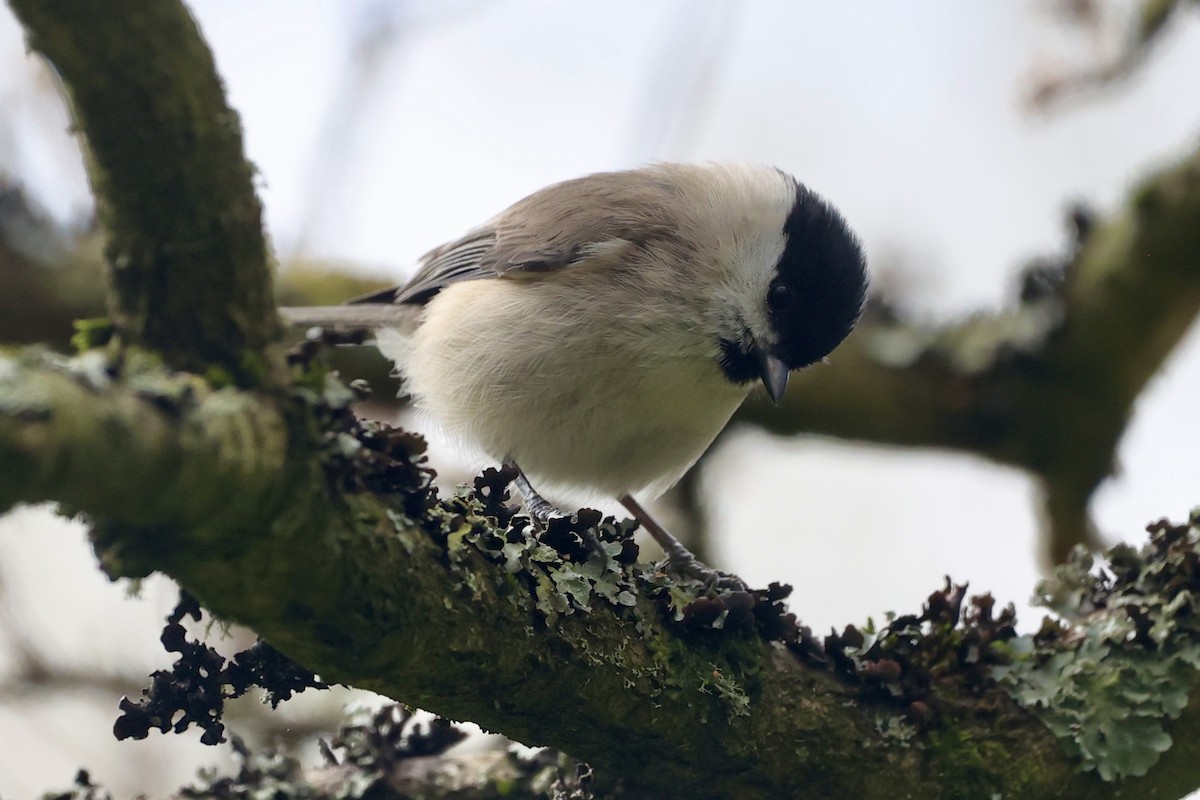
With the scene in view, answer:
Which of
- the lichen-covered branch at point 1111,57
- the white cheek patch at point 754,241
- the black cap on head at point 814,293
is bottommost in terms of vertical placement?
the black cap on head at point 814,293

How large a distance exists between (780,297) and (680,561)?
93cm

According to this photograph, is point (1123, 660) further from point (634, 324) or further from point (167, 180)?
point (167, 180)

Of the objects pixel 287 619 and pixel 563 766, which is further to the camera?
pixel 563 766

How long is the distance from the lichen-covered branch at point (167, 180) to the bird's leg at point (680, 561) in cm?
149

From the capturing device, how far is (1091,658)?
8.53 feet

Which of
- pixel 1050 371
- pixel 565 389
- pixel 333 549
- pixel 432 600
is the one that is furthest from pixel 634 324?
pixel 1050 371

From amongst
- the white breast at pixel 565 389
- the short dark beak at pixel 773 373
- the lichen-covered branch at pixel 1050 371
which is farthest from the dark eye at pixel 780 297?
the lichen-covered branch at pixel 1050 371

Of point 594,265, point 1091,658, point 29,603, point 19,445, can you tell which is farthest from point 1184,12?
point 29,603

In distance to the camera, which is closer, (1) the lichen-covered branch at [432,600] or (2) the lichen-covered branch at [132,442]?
(2) the lichen-covered branch at [132,442]

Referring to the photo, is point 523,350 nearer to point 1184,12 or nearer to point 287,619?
point 287,619

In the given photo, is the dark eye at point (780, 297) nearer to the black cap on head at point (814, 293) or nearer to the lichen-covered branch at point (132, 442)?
the black cap on head at point (814, 293)

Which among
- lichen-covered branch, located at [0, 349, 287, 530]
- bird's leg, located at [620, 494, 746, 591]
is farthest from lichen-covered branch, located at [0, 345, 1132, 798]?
bird's leg, located at [620, 494, 746, 591]

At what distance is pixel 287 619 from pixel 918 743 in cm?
153

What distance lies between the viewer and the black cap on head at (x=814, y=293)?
11.7ft
